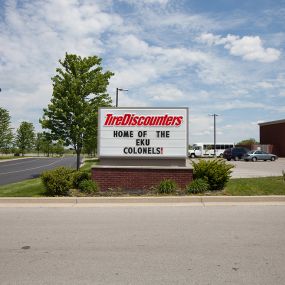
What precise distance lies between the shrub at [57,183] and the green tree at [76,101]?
388 inches

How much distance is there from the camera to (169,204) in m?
11.6

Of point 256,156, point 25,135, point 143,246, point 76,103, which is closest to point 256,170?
point 76,103

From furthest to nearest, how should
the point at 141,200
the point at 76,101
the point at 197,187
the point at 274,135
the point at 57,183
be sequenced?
the point at 274,135 < the point at 76,101 < the point at 197,187 < the point at 57,183 < the point at 141,200

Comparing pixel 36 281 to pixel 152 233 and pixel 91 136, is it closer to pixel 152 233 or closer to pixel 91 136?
pixel 152 233

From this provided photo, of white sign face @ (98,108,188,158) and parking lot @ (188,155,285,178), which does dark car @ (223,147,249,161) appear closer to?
parking lot @ (188,155,285,178)

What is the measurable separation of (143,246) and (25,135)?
72168 mm

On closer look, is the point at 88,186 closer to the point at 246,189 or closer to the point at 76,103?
the point at 246,189

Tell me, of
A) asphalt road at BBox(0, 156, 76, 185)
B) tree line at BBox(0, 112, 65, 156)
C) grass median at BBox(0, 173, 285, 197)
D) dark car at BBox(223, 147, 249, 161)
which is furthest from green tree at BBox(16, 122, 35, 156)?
grass median at BBox(0, 173, 285, 197)

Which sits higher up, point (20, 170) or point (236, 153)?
point (236, 153)

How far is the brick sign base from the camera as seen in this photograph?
1359 cm

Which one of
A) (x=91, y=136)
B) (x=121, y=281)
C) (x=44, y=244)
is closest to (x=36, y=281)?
(x=121, y=281)

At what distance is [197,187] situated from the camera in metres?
12.9

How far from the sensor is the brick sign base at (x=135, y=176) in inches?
535

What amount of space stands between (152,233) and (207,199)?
14.6 ft
